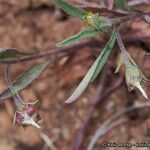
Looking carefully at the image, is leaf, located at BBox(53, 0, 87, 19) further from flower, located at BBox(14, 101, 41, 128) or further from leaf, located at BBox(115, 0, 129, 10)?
flower, located at BBox(14, 101, 41, 128)

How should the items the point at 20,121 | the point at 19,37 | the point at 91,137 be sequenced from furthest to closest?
the point at 19,37, the point at 91,137, the point at 20,121

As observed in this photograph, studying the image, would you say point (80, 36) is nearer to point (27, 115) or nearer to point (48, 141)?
point (27, 115)

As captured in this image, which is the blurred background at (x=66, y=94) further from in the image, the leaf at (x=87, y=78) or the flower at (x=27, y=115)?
the flower at (x=27, y=115)

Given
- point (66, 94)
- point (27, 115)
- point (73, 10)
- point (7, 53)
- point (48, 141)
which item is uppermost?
point (73, 10)

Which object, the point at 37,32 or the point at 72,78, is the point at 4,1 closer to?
the point at 37,32

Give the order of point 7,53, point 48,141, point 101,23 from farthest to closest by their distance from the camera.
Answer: point 48,141 → point 7,53 → point 101,23

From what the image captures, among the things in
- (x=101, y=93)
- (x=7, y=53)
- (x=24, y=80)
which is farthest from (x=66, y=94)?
(x=7, y=53)

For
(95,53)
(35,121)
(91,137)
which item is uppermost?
(35,121)

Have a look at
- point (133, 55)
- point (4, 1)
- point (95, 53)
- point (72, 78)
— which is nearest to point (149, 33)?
point (133, 55)
